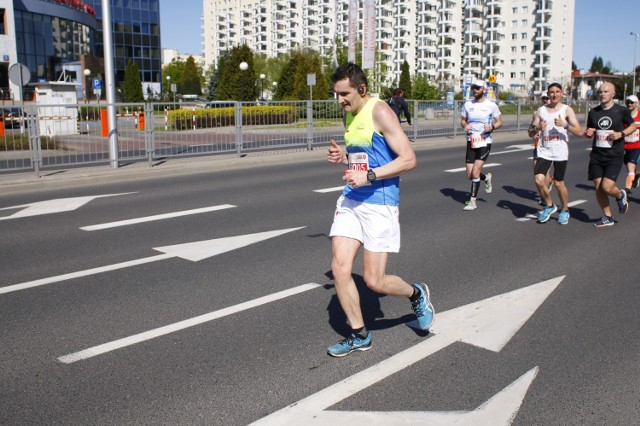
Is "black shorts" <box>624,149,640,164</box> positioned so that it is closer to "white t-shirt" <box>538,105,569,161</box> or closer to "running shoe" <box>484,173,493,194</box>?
"running shoe" <box>484,173,493,194</box>

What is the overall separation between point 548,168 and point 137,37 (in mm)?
74931

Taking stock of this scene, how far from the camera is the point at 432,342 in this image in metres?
4.67

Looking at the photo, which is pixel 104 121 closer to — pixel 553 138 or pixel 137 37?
pixel 553 138

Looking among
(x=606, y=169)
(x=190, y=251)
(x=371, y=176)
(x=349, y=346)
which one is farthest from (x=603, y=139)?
(x=349, y=346)

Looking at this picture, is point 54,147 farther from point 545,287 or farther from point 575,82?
point 575,82

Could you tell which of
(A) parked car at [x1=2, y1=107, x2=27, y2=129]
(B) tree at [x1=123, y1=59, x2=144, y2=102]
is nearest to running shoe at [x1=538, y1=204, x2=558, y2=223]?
(A) parked car at [x1=2, y1=107, x2=27, y2=129]

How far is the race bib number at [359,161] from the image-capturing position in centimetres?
435

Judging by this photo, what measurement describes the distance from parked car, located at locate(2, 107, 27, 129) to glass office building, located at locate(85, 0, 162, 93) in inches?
2492

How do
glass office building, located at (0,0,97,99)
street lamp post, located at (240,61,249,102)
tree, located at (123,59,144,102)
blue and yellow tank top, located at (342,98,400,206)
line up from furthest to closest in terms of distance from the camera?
1. tree, located at (123,59,144,102)
2. glass office building, located at (0,0,97,99)
3. street lamp post, located at (240,61,249,102)
4. blue and yellow tank top, located at (342,98,400,206)

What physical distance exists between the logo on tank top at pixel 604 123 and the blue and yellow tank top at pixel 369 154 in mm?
5760

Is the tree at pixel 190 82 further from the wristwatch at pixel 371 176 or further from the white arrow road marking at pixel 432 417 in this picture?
the white arrow road marking at pixel 432 417

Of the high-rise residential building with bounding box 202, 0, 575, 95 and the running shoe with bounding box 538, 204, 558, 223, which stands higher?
the high-rise residential building with bounding box 202, 0, 575, 95

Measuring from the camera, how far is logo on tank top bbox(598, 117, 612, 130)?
8922mm

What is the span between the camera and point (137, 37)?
7688 centimetres
